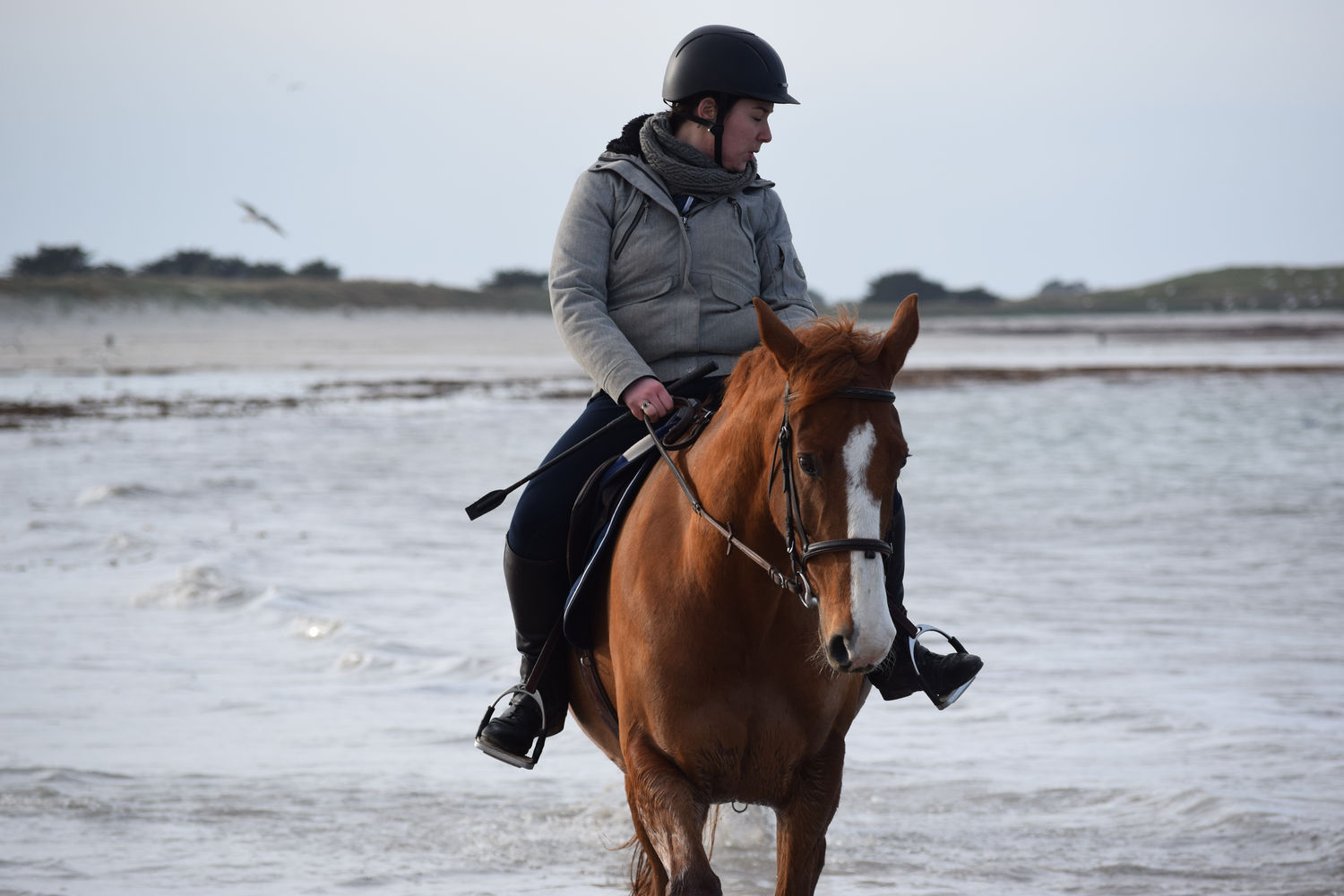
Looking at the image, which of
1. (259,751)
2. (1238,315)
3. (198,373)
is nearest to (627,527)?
(259,751)

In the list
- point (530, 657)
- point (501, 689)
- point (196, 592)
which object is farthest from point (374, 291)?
point (530, 657)

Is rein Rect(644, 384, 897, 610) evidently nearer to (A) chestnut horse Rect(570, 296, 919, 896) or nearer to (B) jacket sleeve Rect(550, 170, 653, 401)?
(A) chestnut horse Rect(570, 296, 919, 896)

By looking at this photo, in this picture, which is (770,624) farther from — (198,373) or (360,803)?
(198,373)

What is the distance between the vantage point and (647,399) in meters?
3.87

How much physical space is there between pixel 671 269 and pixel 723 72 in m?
0.60

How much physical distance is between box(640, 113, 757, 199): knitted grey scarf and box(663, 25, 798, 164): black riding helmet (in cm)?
8

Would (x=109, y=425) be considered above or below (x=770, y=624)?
below

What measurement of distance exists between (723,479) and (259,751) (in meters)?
4.46

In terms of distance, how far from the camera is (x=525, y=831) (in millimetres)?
6070

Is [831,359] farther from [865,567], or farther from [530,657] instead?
[530,657]

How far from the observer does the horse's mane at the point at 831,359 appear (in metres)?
2.96

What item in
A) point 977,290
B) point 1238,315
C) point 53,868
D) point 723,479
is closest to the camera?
point 723,479

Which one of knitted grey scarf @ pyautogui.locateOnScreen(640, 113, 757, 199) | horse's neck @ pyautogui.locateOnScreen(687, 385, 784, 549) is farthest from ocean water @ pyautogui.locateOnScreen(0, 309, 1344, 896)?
knitted grey scarf @ pyautogui.locateOnScreen(640, 113, 757, 199)

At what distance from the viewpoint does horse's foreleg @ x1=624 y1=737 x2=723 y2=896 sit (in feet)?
10.8
